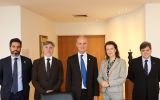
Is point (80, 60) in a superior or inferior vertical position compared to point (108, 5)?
inferior

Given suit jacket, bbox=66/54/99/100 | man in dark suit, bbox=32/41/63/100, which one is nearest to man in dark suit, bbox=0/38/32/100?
man in dark suit, bbox=32/41/63/100

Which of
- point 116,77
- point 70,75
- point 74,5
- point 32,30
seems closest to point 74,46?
point 32,30

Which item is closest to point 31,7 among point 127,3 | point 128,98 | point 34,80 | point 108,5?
point 108,5

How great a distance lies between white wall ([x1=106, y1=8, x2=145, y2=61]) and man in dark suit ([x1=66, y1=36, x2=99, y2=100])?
232cm

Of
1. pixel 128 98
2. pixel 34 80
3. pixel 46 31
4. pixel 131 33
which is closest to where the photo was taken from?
pixel 34 80

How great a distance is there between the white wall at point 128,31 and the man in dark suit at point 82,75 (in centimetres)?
232

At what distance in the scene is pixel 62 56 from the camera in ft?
28.5

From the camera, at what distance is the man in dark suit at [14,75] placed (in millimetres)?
3771

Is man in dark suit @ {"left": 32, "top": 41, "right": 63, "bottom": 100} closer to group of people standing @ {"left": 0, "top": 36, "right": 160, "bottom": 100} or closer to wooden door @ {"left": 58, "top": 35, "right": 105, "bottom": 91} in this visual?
group of people standing @ {"left": 0, "top": 36, "right": 160, "bottom": 100}

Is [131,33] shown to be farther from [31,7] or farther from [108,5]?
[31,7]

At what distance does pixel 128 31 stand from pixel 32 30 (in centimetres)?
233

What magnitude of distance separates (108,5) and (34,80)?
257cm

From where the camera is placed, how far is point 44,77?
3.74 m

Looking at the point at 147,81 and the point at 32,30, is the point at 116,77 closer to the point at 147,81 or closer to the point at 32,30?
the point at 147,81
